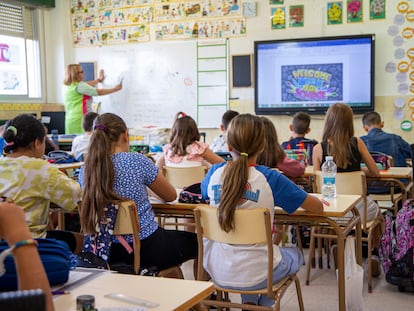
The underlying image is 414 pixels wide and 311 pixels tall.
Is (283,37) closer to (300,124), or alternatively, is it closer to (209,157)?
(300,124)

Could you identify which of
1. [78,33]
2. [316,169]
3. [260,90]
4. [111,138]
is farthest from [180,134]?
[78,33]

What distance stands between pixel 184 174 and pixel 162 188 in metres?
1.30

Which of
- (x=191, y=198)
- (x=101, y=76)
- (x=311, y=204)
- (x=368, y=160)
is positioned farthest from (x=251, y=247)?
(x=101, y=76)

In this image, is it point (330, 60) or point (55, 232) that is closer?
point (55, 232)

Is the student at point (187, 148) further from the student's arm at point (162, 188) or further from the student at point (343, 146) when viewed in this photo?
the student's arm at point (162, 188)

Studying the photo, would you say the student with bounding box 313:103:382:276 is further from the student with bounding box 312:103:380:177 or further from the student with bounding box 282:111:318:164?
the student with bounding box 282:111:318:164

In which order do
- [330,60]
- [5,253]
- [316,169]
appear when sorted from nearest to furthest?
[5,253] → [316,169] → [330,60]

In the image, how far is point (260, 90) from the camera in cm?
719

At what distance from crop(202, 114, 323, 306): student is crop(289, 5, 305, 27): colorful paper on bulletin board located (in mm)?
4535

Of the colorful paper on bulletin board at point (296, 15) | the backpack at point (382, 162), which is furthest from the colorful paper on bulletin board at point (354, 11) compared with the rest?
the backpack at point (382, 162)

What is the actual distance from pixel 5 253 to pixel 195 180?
2992 mm

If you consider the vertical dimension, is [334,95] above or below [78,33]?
below

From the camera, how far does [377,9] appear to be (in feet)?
21.7

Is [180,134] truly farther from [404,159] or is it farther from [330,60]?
[330,60]
